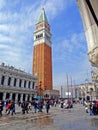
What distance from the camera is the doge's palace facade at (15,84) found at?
53741 mm

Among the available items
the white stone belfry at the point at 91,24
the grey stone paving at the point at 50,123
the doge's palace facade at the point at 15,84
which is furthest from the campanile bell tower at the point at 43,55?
the white stone belfry at the point at 91,24

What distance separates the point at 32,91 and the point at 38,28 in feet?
154

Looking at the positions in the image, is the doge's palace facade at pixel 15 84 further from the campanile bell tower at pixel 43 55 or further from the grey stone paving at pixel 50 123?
the grey stone paving at pixel 50 123

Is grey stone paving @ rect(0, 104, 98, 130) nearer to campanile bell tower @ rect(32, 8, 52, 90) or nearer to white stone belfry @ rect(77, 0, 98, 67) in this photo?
white stone belfry @ rect(77, 0, 98, 67)

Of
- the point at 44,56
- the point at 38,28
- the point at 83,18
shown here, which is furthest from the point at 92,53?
the point at 38,28

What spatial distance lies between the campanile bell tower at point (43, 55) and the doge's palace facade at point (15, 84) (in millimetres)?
17038

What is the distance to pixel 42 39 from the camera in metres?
94.1

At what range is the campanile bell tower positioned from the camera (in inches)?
3465

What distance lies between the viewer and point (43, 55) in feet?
292

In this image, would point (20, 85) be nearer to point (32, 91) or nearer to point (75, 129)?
point (32, 91)

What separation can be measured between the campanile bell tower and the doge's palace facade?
17038 millimetres

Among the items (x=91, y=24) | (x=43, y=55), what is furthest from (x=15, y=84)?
(x=91, y=24)

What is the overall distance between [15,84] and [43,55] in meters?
32.9

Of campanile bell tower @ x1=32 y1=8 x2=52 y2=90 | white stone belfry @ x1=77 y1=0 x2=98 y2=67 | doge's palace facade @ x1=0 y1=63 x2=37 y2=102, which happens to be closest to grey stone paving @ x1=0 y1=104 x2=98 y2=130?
white stone belfry @ x1=77 y1=0 x2=98 y2=67
